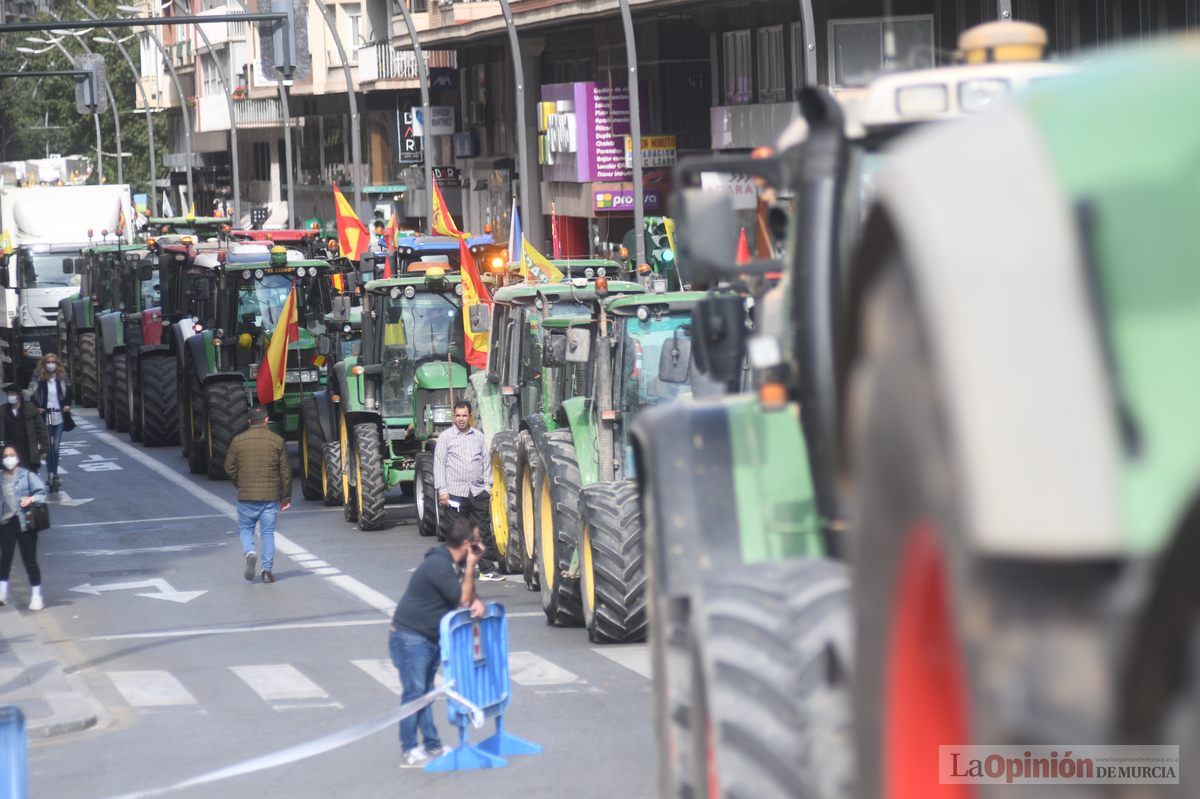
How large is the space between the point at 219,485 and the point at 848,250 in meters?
21.2

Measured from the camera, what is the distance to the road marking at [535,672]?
12891mm

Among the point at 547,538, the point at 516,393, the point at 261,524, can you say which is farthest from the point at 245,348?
the point at 547,538

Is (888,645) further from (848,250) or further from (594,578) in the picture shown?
(594,578)

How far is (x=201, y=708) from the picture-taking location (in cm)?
1257

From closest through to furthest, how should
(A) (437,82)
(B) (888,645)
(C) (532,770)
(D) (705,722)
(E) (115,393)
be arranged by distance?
(B) (888,645), (D) (705,722), (C) (532,770), (E) (115,393), (A) (437,82)

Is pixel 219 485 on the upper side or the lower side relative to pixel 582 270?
lower

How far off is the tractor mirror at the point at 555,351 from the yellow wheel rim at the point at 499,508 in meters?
1.80

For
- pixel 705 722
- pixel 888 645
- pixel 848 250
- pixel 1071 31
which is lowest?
pixel 705 722

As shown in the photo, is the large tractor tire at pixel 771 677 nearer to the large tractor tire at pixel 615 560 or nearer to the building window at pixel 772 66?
the large tractor tire at pixel 615 560

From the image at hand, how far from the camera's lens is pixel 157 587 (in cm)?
1791

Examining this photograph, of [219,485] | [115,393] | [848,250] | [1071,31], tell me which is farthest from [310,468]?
[848,250]

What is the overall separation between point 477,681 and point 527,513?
566 cm

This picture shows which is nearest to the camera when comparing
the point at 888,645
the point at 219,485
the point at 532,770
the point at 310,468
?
the point at 888,645

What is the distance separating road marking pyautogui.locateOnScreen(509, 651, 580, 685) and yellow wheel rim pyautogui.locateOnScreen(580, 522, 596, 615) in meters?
0.55
